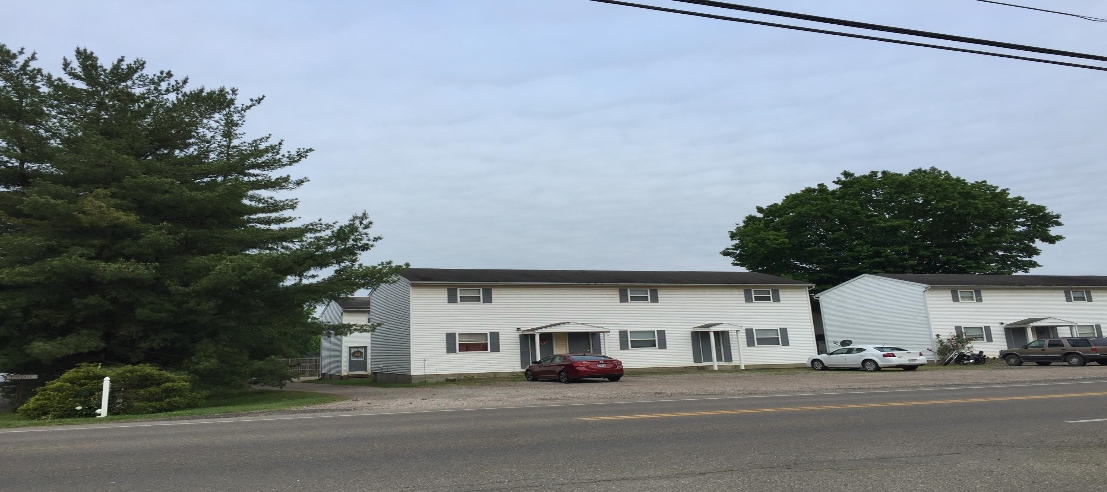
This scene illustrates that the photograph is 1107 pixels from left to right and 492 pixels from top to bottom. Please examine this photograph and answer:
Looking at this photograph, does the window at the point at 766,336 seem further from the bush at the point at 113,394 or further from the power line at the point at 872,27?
the power line at the point at 872,27

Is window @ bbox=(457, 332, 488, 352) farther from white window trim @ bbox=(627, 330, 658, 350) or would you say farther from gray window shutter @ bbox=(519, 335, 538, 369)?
white window trim @ bbox=(627, 330, 658, 350)

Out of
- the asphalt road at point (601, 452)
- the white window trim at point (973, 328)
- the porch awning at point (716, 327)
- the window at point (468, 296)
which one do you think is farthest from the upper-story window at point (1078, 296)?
the asphalt road at point (601, 452)

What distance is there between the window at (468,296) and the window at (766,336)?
1509cm

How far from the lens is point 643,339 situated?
36.2 meters

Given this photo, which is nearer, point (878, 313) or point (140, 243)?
point (140, 243)

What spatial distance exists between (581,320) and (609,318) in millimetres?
1526

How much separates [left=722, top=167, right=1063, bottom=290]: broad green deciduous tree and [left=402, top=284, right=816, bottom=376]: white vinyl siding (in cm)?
1962

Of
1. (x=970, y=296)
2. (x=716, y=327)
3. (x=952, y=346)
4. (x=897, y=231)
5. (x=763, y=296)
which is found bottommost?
(x=952, y=346)

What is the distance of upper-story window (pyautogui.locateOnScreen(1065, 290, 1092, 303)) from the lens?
43188 millimetres

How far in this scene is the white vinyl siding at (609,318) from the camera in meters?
32.4

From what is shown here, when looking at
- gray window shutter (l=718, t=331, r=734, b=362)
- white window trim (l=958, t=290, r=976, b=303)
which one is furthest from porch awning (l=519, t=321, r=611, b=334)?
white window trim (l=958, t=290, r=976, b=303)

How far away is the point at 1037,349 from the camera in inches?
1395

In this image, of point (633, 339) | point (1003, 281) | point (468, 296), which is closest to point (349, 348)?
point (468, 296)

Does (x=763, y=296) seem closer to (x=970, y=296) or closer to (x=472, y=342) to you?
(x=970, y=296)
